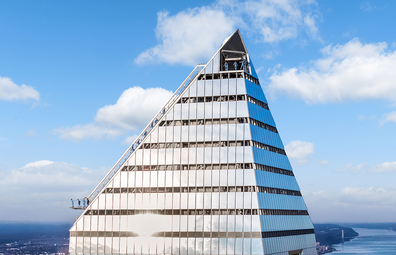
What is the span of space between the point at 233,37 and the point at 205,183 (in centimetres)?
3755

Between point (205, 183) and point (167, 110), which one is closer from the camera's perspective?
point (205, 183)

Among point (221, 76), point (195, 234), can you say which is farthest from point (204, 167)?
point (221, 76)

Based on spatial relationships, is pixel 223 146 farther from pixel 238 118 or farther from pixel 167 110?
pixel 167 110

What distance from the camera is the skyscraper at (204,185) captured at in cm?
8950

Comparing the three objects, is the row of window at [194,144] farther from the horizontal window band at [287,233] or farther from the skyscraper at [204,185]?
the horizontal window band at [287,233]

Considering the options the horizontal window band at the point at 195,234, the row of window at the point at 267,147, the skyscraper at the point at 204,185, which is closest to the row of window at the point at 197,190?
the skyscraper at the point at 204,185

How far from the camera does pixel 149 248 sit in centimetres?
9219

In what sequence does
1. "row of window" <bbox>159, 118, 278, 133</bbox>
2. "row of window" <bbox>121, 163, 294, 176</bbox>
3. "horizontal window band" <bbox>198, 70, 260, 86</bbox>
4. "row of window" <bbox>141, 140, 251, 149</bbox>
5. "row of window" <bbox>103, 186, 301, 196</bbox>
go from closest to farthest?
"row of window" <bbox>103, 186, 301, 196</bbox>, "row of window" <bbox>121, 163, 294, 176</bbox>, "row of window" <bbox>141, 140, 251, 149</bbox>, "row of window" <bbox>159, 118, 278, 133</bbox>, "horizontal window band" <bbox>198, 70, 260, 86</bbox>

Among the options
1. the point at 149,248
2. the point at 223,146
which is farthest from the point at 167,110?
the point at 149,248

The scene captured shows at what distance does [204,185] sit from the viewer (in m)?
91.7

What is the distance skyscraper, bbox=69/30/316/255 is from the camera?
89500 millimetres

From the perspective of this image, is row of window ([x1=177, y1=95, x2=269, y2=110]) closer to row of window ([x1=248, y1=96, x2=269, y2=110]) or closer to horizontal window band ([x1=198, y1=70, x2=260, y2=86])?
row of window ([x1=248, y1=96, x2=269, y2=110])

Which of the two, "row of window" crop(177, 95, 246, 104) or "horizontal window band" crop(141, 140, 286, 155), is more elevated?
"row of window" crop(177, 95, 246, 104)

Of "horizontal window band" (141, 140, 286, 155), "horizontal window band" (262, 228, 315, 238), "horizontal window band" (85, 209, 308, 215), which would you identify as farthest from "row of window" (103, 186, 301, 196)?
"horizontal window band" (141, 140, 286, 155)
